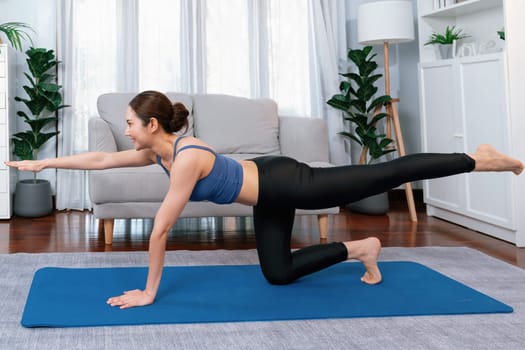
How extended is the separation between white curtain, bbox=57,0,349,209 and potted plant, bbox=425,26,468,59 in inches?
36.5

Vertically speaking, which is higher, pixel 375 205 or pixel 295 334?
pixel 375 205

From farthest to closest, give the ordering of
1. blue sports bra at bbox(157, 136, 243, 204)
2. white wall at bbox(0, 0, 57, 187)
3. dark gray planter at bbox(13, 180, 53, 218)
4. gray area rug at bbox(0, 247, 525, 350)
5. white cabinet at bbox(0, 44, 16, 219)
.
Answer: white wall at bbox(0, 0, 57, 187), dark gray planter at bbox(13, 180, 53, 218), white cabinet at bbox(0, 44, 16, 219), blue sports bra at bbox(157, 136, 243, 204), gray area rug at bbox(0, 247, 525, 350)

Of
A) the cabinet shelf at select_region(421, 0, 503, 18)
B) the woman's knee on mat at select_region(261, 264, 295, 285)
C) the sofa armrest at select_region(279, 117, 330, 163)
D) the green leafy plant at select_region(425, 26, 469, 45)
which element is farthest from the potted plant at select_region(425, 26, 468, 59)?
the woman's knee on mat at select_region(261, 264, 295, 285)

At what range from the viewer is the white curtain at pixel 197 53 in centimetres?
482

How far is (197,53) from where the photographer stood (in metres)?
5.02

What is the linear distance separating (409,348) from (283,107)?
11.7 feet

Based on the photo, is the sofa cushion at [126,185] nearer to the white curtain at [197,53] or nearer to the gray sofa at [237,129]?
the gray sofa at [237,129]

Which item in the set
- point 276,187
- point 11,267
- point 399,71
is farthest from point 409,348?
point 399,71

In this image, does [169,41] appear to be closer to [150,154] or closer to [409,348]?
[150,154]

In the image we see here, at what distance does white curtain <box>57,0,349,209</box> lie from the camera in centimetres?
482

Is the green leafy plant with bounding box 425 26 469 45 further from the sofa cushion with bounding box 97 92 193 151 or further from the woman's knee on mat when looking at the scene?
the woman's knee on mat

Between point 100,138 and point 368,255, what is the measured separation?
2.05 meters

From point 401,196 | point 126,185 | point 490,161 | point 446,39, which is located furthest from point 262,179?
point 401,196

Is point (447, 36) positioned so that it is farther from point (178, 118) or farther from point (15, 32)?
point (15, 32)
